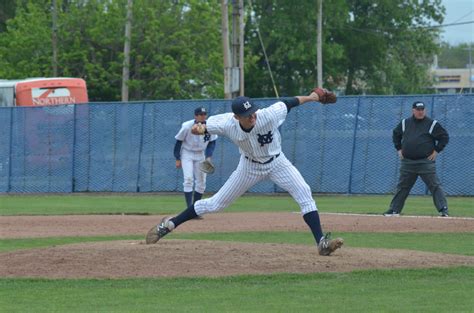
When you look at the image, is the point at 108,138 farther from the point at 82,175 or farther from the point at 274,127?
the point at 274,127

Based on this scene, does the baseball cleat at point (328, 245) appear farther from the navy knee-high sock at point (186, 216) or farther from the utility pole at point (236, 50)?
the utility pole at point (236, 50)

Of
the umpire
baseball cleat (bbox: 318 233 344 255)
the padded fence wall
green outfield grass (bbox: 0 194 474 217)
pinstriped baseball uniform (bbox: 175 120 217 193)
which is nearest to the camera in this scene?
baseball cleat (bbox: 318 233 344 255)

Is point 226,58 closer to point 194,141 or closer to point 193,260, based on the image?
point 194,141

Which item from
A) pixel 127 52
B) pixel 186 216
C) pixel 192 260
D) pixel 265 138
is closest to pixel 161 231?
pixel 186 216

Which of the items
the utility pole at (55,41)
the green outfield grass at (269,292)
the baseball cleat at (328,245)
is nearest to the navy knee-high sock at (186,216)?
the baseball cleat at (328,245)

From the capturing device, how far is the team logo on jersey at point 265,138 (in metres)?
10.7

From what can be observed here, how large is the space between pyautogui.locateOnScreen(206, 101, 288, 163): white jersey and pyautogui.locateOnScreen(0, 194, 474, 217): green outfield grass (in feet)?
25.2

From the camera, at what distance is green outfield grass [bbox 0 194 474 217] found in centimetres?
1945

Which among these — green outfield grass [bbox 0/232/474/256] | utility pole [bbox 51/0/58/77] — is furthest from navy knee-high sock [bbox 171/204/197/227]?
utility pole [bbox 51/0/58/77]

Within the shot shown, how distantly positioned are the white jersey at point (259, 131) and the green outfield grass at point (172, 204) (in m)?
7.68

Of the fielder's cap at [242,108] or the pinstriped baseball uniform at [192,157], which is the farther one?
the pinstriped baseball uniform at [192,157]

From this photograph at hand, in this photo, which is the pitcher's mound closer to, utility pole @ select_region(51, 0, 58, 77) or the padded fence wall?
the padded fence wall

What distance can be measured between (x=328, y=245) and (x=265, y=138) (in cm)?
129

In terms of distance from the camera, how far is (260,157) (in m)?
10.9
